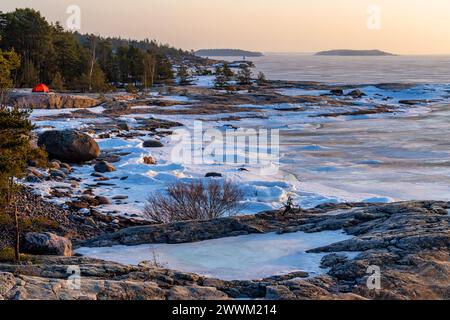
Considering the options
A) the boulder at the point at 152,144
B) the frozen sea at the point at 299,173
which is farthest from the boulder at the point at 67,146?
the boulder at the point at 152,144

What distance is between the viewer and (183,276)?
27.7 feet

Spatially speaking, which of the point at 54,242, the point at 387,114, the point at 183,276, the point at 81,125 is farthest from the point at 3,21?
the point at 183,276

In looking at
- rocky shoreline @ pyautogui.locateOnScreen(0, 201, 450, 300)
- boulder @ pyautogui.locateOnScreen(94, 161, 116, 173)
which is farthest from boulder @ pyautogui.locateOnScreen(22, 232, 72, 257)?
boulder @ pyautogui.locateOnScreen(94, 161, 116, 173)

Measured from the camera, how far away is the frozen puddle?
9.41 metres

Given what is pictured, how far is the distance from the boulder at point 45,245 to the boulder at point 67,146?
1370 centimetres

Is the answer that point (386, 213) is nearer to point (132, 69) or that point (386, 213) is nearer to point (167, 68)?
point (132, 69)

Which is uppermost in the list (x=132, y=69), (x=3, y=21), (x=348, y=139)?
(x=3, y=21)

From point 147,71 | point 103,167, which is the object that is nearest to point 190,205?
point 103,167

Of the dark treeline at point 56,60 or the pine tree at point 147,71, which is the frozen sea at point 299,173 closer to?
the dark treeline at point 56,60

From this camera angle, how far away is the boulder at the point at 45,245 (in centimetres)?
1088

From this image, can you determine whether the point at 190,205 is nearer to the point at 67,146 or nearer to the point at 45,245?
the point at 45,245

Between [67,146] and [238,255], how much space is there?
15.9 m

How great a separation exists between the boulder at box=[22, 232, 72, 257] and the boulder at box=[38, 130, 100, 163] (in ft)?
45.0
